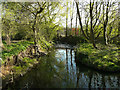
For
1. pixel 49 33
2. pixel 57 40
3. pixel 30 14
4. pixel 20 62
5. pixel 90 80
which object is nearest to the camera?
A: pixel 90 80

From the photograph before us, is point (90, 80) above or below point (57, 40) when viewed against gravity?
below

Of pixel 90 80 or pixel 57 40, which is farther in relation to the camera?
pixel 57 40

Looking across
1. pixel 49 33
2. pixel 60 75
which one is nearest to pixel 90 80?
pixel 60 75

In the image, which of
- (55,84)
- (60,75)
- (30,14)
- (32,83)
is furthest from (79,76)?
(30,14)

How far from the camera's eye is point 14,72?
640cm

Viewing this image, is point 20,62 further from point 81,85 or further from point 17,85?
point 81,85

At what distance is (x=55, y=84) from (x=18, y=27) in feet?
25.2

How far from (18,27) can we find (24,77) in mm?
6227

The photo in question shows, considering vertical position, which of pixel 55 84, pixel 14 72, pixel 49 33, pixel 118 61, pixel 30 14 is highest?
pixel 30 14

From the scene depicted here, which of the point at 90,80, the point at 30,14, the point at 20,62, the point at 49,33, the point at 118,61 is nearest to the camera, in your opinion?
the point at 90,80

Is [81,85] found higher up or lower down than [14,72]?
lower down

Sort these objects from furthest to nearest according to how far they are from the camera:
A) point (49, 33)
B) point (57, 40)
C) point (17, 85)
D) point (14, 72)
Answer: point (57, 40)
point (49, 33)
point (14, 72)
point (17, 85)

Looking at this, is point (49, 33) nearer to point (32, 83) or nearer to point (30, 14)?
point (30, 14)

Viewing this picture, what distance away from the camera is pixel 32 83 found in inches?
220
